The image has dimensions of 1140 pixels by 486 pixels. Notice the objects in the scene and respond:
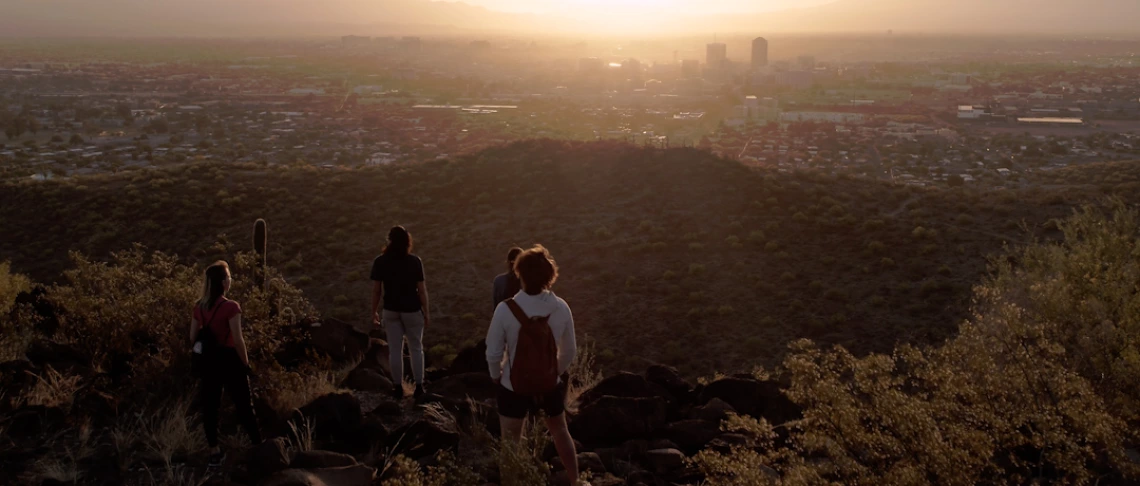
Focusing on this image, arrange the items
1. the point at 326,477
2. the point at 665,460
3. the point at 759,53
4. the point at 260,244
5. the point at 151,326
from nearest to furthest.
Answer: the point at 326,477
the point at 665,460
the point at 151,326
the point at 260,244
the point at 759,53

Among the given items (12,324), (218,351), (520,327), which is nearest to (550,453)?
(520,327)

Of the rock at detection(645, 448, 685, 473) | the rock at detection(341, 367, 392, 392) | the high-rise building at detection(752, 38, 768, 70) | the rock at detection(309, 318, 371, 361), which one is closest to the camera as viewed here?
the rock at detection(645, 448, 685, 473)

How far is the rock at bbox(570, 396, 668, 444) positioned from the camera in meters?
6.81

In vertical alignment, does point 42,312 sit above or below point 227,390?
below

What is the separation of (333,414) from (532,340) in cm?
236

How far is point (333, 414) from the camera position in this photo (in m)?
6.48

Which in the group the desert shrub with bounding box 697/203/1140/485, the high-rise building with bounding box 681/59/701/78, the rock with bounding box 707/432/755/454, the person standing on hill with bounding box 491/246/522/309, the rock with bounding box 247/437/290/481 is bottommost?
the rock with bounding box 707/432/755/454

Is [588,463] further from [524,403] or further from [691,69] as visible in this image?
[691,69]

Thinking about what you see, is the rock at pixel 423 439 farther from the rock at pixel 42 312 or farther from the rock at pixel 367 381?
the rock at pixel 42 312

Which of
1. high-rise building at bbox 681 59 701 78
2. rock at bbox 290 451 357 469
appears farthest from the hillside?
high-rise building at bbox 681 59 701 78

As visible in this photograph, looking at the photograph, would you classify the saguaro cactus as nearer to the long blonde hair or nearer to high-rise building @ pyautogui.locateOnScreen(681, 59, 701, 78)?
the long blonde hair

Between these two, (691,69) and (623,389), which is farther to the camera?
(691,69)

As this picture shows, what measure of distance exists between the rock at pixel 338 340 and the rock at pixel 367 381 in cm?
89

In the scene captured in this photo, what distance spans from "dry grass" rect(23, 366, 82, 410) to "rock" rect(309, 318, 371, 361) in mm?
2396
